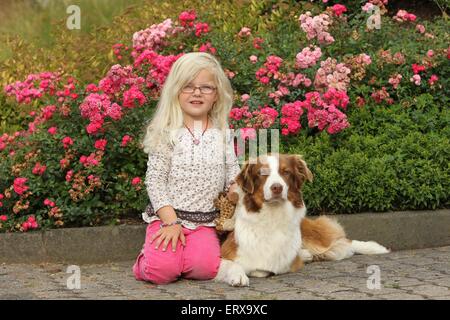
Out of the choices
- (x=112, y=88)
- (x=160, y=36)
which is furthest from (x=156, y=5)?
(x=112, y=88)

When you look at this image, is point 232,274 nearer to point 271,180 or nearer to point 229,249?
point 229,249

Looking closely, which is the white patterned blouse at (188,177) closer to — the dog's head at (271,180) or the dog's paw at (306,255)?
the dog's head at (271,180)

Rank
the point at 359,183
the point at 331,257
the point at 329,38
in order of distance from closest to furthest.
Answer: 1. the point at 331,257
2. the point at 359,183
3. the point at 329,38

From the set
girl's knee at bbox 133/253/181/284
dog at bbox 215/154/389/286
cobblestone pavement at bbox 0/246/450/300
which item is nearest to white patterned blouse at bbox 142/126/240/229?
dog at bbox 215/154/389/286

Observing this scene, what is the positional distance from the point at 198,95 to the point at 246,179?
2.13 feet

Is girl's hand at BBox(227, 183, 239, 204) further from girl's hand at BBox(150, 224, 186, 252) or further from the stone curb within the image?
the stone curb

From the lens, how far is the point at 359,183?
21.6 feet

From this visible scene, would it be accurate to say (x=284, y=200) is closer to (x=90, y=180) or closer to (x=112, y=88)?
(x=90, y=180)

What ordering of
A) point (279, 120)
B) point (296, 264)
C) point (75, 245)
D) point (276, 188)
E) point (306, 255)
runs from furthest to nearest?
point (279, 120), point (75, 245), point (306, 255), point (296, 264), point (276, 188)

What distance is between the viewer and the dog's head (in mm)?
5340

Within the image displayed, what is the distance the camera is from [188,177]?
18.6 ft

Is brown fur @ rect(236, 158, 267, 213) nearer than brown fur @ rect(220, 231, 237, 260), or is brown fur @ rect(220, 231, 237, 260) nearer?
brown fur @ rect(236, 158, 267, 213)

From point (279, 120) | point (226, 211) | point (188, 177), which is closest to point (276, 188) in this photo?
point (226, 211)

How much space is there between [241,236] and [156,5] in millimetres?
5034
